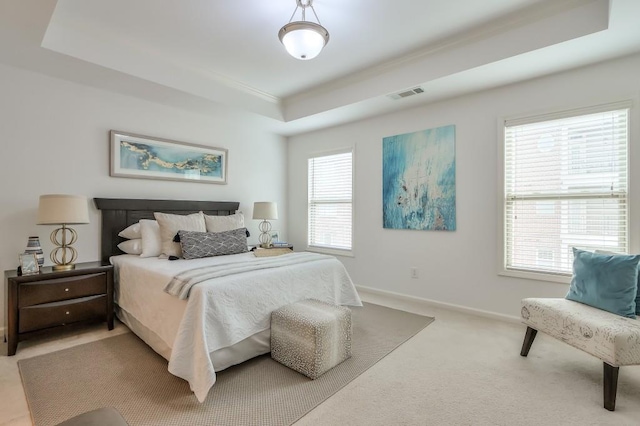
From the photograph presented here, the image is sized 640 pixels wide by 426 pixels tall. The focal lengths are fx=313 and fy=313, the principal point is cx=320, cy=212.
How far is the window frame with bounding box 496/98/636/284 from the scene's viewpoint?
2.61m

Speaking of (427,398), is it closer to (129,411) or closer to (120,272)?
(129,411)

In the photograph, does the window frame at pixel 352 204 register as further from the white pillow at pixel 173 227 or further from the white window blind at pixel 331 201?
the white pillow at pixel 173 227

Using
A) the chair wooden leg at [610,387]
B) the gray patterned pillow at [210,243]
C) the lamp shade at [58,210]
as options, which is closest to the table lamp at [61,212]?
the lamp shade at [58,210]

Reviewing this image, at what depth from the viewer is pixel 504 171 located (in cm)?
323

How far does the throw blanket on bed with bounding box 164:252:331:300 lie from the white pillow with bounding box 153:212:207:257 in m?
0.83

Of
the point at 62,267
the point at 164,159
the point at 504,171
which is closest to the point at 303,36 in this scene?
the point at 504,171

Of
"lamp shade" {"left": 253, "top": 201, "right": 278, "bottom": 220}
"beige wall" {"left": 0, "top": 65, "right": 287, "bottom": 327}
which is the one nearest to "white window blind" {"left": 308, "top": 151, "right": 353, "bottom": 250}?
"lamp shade" {"left": 253, "top": 201, "right": 278, "bottom": 220}

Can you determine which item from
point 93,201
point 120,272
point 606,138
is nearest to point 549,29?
point 606,138

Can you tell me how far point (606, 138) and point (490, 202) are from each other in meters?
1.06

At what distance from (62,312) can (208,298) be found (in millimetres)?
1614

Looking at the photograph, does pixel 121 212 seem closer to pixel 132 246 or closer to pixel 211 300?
pixel 132 246

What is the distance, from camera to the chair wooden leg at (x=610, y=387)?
5.92 feet

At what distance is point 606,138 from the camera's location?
8.95ft

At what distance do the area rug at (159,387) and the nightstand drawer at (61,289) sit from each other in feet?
1.48
